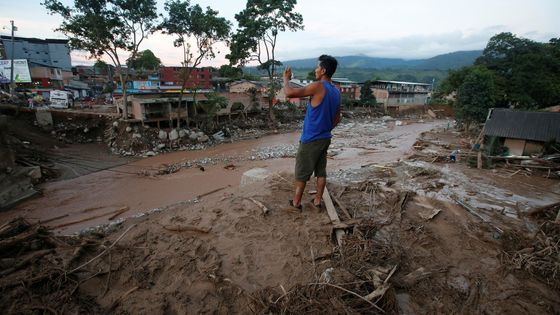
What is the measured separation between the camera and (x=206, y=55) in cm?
1717

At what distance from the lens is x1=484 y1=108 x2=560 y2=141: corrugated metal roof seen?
1090 centimetres

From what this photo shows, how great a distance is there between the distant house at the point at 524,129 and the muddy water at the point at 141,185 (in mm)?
4742

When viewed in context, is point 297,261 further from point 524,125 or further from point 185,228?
point 524,125

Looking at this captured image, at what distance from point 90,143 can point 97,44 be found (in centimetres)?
586

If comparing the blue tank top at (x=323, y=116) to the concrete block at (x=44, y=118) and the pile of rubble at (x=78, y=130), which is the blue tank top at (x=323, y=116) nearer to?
the pile of rubble at (x=78, y=130)

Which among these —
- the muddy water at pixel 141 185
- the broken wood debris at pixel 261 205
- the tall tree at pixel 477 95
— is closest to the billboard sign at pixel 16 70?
the muddy water at pixel 141 185

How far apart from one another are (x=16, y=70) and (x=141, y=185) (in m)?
25.1

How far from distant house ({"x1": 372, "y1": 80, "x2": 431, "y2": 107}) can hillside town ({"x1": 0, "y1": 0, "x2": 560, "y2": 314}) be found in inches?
915

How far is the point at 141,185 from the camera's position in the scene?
10.5 m

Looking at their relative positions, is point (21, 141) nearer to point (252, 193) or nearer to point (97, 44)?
point (97, 44)

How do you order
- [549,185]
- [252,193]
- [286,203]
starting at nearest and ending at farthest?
1. [286,203]
2. [252,193]
3. [549,185]

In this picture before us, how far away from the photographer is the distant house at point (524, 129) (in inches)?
430

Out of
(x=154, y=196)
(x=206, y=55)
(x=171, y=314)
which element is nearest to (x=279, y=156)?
(x=154, y=196)

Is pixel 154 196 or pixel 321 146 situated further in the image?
pixel 154 196
